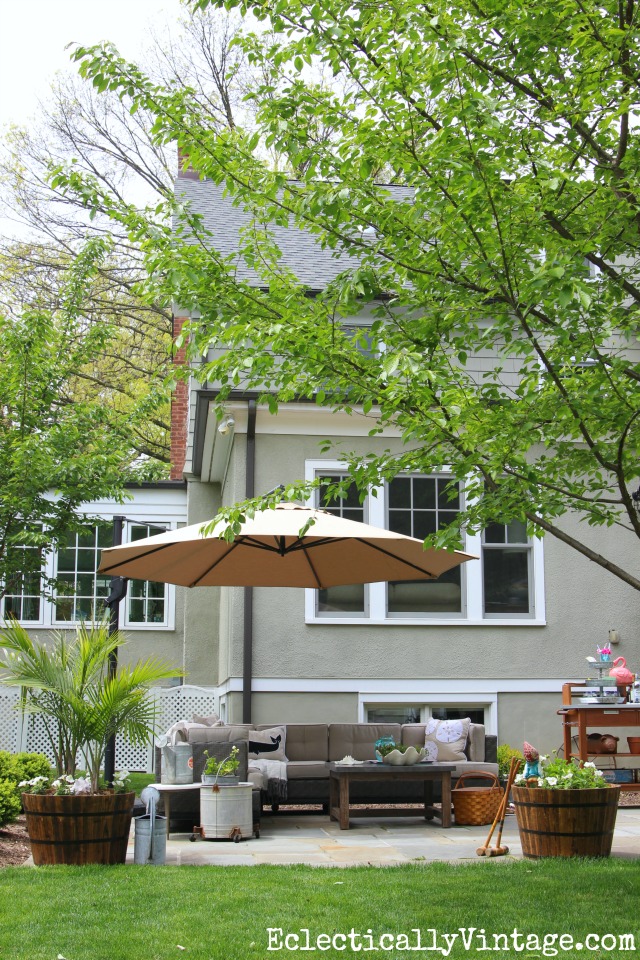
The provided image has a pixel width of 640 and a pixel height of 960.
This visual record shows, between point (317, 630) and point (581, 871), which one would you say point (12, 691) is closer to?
point (317, 630)

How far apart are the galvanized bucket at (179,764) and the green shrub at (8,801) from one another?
4.43 feet

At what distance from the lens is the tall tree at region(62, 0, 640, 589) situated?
5.31m

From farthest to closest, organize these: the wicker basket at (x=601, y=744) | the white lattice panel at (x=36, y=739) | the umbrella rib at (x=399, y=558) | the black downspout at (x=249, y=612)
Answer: the white lattice panel at (x=36, y=739), the black downspout at (x=249, y=612), the wicker basket at (x=601, y=744), the umbrella rib at (x=399, y=558)

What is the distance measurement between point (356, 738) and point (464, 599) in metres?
2.53

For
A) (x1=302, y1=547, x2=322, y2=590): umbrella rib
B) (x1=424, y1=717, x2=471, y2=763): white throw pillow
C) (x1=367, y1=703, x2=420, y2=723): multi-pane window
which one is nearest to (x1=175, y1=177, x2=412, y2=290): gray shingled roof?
(x1=302, y1=547, x2=322, y2=590): umbrella rib

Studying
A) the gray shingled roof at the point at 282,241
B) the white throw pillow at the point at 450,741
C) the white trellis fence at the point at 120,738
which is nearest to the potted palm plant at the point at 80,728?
the white throw pillow at the point at 450,741

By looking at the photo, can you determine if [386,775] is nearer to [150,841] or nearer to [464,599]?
[150,841]

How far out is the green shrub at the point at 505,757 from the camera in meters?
11.1

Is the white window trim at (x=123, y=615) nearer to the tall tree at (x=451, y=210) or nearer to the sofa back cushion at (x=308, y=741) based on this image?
the sofa back cushion at (x=308, y=741)

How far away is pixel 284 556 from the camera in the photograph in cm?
907

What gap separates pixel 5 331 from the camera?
11219 millimetres

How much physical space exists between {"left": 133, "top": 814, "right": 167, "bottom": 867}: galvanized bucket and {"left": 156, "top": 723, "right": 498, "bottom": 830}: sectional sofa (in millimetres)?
1641

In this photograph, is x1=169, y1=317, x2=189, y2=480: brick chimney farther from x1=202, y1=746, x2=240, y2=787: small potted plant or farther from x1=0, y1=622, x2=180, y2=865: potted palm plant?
x1=0, y1=622, x2=180, y2=865: potted palm plant

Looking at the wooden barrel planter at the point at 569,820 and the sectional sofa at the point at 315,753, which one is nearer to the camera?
the wooden barrel planter at the point at 569,820
